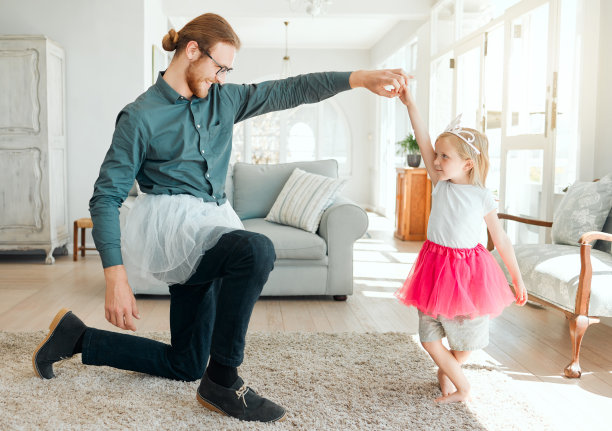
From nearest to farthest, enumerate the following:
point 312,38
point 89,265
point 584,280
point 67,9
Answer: point 584,280 < point 89,265 < point 67,9 < point 312,38

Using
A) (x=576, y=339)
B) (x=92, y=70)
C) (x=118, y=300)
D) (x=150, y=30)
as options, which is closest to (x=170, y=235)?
→ (x=118, y=300)

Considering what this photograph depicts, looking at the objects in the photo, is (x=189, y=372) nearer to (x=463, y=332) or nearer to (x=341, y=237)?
(x=463, y=332)

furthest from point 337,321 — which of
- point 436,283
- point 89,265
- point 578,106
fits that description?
point 89,265

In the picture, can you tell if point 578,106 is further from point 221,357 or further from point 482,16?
point 221,357

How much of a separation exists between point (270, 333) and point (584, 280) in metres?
1.45

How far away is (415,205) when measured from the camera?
647 centimetres

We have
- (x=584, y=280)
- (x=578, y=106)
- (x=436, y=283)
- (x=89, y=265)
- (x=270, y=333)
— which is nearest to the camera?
(x=436, y=283)

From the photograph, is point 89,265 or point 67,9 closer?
point 89,265

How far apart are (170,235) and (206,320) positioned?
42 centimetres

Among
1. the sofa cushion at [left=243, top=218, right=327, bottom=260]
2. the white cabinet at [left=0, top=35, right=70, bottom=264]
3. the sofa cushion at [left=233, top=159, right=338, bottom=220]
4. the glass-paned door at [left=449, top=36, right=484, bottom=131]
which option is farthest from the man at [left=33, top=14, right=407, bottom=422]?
the glass-paned door at [left=449, top=36, right=484, bottom=131]

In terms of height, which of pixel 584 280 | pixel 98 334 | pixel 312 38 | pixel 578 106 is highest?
pixel 312 38

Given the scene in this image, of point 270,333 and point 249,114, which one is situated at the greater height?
point 249,114

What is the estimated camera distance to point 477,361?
8.23ft

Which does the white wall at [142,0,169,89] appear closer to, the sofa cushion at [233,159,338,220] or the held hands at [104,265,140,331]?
the sofa cushion at [233,159,338,220]
